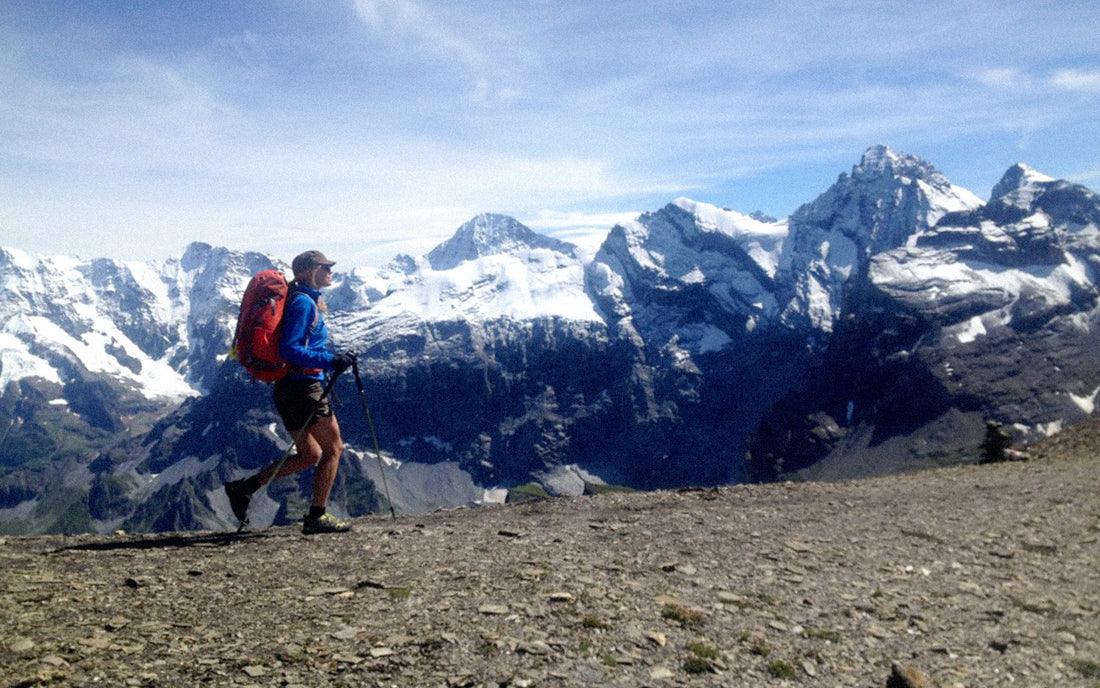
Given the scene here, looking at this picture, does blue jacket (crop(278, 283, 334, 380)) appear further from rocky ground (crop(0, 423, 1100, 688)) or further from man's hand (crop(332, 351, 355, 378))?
rocky ground (crop(0, 423, 1100, 688))

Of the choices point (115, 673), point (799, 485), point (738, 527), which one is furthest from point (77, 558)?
point (799, 485)

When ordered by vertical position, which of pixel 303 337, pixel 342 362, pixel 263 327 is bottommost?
pixel 342 362

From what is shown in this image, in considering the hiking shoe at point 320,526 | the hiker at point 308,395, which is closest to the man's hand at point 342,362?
the hiker at point 308,395

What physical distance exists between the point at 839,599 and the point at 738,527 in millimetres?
4302

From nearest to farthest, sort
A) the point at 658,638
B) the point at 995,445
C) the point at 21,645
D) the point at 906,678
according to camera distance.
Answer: the point at 21,645
the point at 906,678
the point at 658,638
the point at 995,445

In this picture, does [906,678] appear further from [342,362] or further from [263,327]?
[263,327]

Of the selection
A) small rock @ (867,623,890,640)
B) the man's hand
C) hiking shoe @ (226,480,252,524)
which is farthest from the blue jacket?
small rock @ (867,623,890,640)

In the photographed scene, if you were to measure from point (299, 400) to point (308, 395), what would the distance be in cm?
19

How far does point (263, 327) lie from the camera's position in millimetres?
14508

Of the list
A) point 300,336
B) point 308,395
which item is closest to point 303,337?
point 300,336

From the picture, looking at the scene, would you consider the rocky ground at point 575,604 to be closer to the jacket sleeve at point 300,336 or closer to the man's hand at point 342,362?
the man's hand at point 342,362

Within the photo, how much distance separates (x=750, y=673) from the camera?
916 centimetres

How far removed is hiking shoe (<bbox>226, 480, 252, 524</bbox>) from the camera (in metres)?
15.7

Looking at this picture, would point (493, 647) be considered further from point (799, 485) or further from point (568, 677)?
point (799, 485)
